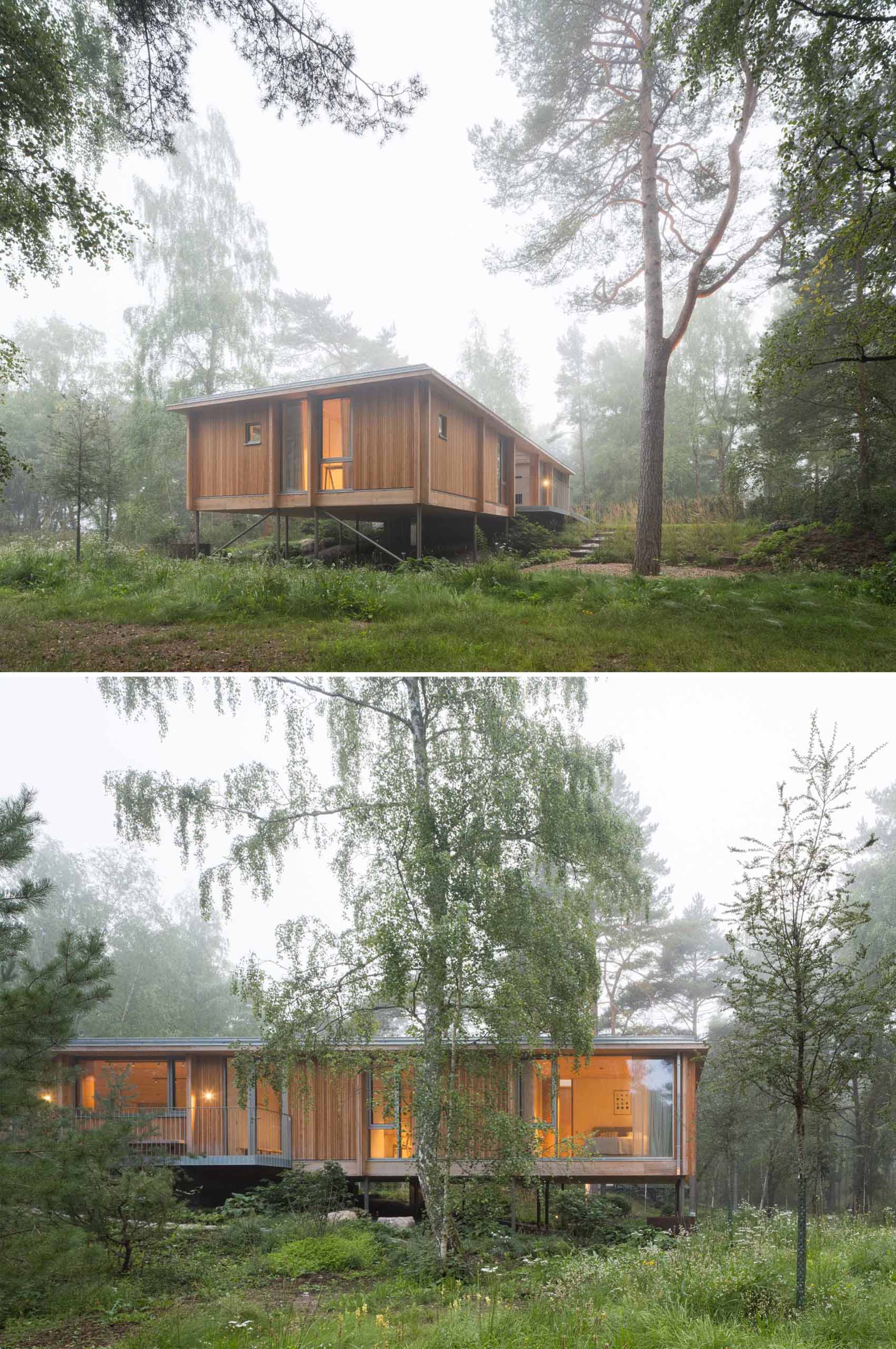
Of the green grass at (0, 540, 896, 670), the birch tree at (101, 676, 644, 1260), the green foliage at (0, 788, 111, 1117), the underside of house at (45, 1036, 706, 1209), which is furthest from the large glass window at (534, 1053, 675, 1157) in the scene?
the green foliage at (0, 788, 111, 1117)

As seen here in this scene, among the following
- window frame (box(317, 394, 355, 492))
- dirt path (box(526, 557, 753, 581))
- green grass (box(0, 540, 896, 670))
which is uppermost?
window frame (box(317, 394, 355, 492))

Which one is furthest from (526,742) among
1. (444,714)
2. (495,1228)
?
(495,1228)

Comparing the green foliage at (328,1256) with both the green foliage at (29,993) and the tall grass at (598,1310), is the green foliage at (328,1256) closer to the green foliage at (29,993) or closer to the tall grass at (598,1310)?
the tall grass at (598,1310)

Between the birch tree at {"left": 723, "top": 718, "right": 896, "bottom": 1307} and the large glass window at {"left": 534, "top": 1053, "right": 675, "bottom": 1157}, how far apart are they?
16.5 ft

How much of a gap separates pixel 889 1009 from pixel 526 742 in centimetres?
412

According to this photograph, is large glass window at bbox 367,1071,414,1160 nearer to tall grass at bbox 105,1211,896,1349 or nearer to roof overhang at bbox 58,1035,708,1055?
roof overhang at bbox 58,1035,708,1055

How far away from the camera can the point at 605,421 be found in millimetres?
31078

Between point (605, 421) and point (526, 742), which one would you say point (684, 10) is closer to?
point (526, 742)

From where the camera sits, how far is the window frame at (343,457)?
14172mm

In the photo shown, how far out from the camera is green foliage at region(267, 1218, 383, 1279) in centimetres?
807

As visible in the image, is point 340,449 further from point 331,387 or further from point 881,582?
point 881,582

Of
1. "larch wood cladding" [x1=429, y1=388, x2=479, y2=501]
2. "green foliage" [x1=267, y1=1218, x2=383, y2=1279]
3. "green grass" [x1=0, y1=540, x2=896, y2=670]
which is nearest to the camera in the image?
"green grass" [x1=0, y1=540, x2=896, y2=670]

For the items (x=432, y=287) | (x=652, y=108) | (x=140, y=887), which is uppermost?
(x=432, y=287)

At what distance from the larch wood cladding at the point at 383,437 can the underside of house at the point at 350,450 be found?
0.7 inches
